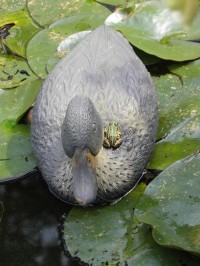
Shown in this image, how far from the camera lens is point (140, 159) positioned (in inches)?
101

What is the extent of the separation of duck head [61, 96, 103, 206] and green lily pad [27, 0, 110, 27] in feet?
6.01

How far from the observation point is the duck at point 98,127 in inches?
91.2

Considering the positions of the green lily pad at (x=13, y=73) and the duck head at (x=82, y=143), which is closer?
the duck head at (x=82, y=143)

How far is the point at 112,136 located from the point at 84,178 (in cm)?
34

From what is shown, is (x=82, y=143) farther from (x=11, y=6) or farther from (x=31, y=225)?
(x=11, y=6)

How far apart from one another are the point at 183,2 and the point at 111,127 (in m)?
2.07

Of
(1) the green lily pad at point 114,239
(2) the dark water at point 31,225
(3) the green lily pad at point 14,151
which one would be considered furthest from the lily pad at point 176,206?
(3) the green lily pad at point 14,151

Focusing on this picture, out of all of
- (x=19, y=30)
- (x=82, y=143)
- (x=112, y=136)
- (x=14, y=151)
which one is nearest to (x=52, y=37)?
(x=19, y=30)

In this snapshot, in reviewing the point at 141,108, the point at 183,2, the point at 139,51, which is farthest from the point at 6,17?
the point at 183,2

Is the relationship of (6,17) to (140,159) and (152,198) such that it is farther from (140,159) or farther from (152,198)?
(152,198)

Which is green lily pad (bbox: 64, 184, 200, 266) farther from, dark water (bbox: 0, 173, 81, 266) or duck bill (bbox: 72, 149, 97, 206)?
duck bill (bbox: 72, 149, 97, 206)

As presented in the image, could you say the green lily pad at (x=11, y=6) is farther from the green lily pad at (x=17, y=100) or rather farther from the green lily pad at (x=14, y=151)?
the green lily pad at (x=14, y=151)

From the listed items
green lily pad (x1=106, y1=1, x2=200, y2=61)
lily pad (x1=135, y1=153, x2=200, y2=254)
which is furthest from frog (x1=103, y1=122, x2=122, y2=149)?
green lily pad (x1=106, y1=1, x2=200, y2=61)

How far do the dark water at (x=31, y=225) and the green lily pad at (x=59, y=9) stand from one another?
1705mm
